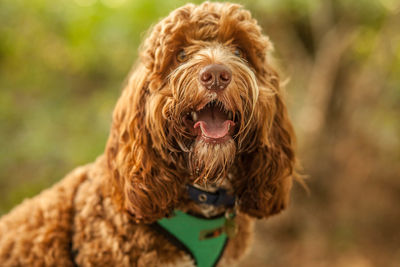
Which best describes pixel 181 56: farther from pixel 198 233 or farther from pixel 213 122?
pixel 198 233

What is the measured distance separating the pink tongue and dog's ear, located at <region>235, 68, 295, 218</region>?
218mm

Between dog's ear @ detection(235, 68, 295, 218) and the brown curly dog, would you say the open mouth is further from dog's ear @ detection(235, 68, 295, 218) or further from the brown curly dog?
dog's ear @ detection(235, 68, 295, 218)

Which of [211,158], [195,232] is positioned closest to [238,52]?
[211,158]

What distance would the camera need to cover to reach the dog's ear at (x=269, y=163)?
6.55 ft

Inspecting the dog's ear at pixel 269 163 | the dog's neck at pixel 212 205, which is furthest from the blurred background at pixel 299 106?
the dog's neck at pixel 212 205

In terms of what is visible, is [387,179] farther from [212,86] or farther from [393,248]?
[212,86]

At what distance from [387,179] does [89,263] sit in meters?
4.93

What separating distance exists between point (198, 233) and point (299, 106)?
12.1ft

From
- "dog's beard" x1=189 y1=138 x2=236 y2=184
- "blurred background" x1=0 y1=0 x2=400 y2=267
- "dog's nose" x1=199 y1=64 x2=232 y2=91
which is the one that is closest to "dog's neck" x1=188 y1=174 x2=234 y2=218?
"dog's beard" x1=189 y1=138 x2=236 y2=184

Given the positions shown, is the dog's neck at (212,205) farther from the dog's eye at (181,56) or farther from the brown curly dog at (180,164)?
the dog's eye at (181,56)

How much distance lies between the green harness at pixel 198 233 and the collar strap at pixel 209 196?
88 millimetres

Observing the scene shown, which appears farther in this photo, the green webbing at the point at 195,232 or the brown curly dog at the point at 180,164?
the green webbing at the point at 195,232

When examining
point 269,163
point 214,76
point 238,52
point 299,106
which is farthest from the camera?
point 299,106

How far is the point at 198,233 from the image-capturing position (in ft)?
6.73
